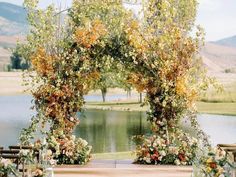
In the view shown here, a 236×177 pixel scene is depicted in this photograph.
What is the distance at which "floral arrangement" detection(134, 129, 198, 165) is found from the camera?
16000 millimetres

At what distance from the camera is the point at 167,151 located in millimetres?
16172

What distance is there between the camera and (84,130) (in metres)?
34.9

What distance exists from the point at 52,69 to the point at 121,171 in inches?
160

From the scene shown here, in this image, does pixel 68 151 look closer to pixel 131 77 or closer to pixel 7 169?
pixel 131 77

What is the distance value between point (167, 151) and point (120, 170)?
203cm

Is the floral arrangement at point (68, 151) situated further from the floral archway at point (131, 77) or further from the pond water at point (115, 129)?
the pond water at point (115, 129)

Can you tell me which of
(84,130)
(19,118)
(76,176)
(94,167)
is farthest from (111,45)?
(19,118)

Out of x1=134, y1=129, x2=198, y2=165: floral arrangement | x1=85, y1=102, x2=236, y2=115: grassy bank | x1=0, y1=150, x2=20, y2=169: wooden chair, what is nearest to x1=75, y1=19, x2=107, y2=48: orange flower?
x1=134, y1=129, x2=198, y2=165: floral arrangement

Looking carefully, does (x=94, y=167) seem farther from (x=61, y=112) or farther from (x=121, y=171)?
(x=61, y=112)

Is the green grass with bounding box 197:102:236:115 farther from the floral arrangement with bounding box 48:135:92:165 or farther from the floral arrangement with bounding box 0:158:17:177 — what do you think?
the floral arrangement with bounding box 0:158:17:177

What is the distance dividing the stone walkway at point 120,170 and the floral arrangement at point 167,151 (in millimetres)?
438

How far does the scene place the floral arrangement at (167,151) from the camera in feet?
52.5

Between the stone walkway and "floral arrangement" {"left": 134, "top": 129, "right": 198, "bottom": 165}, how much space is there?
44 centimetres

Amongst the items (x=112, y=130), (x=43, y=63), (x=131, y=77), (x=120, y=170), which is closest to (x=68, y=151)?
(x=120, y=170)
